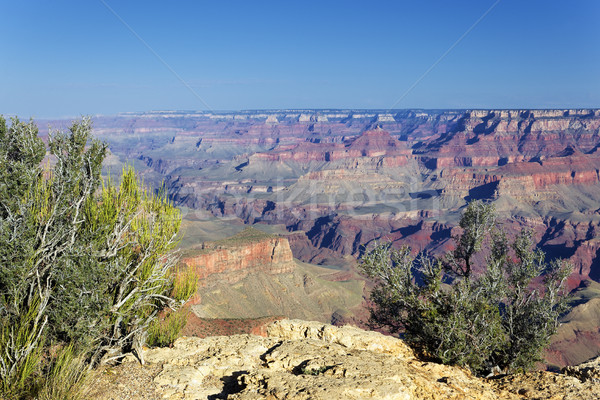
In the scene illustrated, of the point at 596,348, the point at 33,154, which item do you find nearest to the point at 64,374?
the point at 33,154

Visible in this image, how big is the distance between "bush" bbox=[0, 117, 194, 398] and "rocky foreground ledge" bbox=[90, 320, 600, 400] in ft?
5.52

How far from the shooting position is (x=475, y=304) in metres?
18.9

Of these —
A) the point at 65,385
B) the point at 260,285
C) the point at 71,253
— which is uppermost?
the point at 71,253

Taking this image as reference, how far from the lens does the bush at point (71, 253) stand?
13375mm

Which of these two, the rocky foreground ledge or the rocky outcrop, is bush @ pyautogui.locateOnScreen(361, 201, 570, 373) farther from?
the rocky outcrop

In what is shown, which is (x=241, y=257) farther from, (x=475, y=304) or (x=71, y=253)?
(x=71, y=253)

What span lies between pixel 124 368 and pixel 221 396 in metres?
4.17

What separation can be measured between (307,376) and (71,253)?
8.64m

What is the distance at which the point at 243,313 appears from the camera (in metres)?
83.1

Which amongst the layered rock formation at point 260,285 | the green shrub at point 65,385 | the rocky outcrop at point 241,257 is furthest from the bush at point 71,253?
the rocky outcrop at point 241,257

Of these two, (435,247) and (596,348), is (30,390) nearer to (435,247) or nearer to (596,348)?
(596,348)

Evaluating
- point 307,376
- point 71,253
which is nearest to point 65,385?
point 71,253

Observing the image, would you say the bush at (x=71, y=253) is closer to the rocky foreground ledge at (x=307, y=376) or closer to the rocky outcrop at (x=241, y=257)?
the rocky foreground ledge at (x=307, y=376)

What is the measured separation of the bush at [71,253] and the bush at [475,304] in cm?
965
